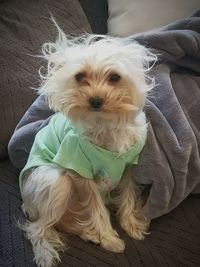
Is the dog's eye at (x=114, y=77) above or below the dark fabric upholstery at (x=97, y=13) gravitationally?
above

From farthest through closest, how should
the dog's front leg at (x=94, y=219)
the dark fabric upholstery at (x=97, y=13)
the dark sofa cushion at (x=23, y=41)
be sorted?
the dark fabric upholstery at (x=97, y=13) < the dark sofa cushion at (x=23, y=41) < the dog's front leg at (x=94, y=219)

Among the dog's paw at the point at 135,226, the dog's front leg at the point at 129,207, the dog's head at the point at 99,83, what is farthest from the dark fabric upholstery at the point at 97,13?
the dog's paw at the point at 135,226

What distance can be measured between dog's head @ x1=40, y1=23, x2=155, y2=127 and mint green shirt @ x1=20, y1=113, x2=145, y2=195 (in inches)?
3.2

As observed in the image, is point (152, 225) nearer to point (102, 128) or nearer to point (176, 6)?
point (102, 128)

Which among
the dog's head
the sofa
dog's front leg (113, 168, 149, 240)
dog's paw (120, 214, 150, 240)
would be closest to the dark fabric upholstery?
the sofa

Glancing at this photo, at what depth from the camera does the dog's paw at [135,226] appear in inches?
52.1

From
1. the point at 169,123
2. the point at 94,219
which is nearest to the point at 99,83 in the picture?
the point at 169,123

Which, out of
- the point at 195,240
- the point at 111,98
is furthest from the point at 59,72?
the point at 195,240

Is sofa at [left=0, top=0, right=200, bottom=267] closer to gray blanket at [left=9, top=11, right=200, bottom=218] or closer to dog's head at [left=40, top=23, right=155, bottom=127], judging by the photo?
gray blanket at [left=9, top=11, right=200, bottom=218]

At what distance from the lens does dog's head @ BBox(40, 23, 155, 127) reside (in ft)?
3.92

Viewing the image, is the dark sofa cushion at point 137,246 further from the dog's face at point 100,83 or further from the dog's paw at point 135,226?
the dog's face at point 100,83

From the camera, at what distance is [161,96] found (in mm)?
1420

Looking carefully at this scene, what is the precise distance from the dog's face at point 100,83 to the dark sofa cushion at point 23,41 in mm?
352

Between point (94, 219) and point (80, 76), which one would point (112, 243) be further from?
point (80, 76)
